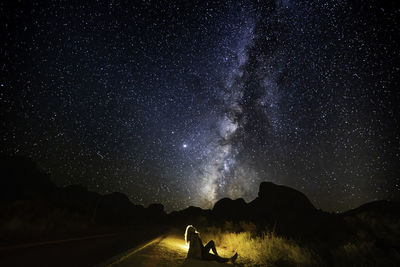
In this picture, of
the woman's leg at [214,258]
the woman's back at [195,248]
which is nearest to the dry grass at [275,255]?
the woman's leg at [214,258]

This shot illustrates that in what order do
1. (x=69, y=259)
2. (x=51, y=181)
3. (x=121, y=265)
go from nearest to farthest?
(x=121, y=265)
(x=69, y=259)
(x=51, y=181)

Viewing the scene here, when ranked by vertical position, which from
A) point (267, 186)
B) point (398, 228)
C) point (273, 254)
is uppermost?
point (267, 186)

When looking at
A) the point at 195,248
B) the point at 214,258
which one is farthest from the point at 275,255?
the point at 195,248

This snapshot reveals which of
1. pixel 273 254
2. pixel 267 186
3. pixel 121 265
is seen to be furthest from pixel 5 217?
pixel 267 186

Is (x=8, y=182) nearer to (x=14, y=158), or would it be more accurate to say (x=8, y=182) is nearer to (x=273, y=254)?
(x=14, y=158)

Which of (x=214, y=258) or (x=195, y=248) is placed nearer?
(x=214, y=258)

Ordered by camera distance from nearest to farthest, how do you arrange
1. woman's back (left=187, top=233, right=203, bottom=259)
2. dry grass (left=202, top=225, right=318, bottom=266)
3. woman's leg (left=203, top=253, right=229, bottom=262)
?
dry grass (left=202, top=225, right=318, bottom=266), woman's leg (left=203, top=253, right=229, bottom=262), woman's back (left=187, top=233, right=203, bottom=259)

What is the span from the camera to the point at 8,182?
44406mm

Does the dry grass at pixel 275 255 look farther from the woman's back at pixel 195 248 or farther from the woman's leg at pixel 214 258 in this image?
the woman's back at pixel 195 248

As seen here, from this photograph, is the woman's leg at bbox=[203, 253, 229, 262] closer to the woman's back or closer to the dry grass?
the woman's back

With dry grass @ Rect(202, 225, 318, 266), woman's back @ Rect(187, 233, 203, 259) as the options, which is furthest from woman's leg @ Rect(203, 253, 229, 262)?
dry grass @ Rect(202, 225, 318, 266)

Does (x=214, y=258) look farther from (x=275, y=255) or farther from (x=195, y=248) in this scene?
(x=275, y=255)

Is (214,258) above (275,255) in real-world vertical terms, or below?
below

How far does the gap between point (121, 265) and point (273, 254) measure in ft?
16.6
